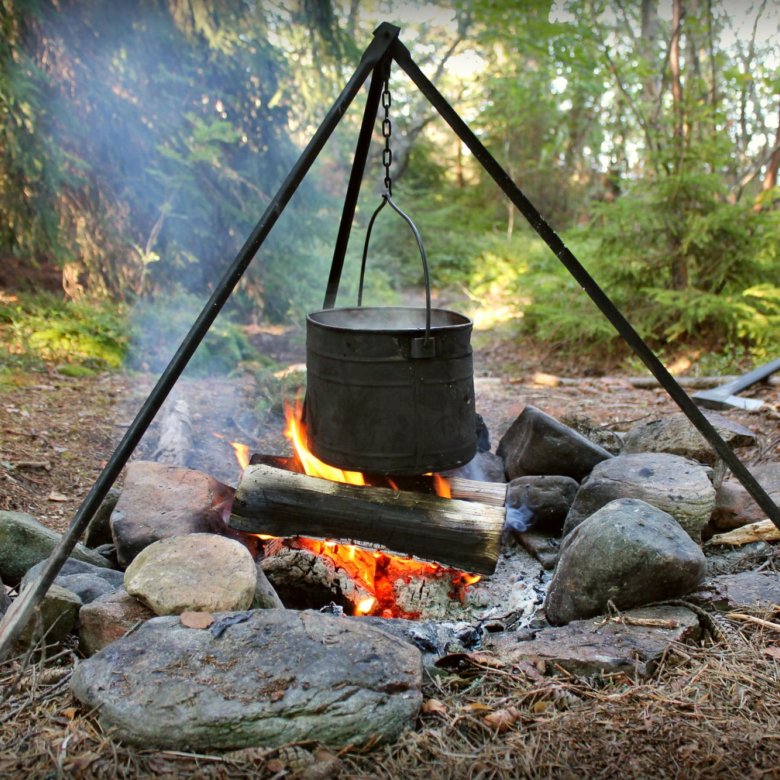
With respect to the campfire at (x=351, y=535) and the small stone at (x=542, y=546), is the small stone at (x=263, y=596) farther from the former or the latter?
the small stone at (x=542, y=546)

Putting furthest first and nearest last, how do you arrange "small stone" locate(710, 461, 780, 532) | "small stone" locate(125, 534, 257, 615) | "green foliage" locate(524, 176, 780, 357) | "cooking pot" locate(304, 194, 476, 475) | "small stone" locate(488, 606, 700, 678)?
1. "green foliage" locate(524, 176, 780, 357)
2. "small stone" locate(710, 461, 780, 532)
3. "cooking pot" locate(304, 194, 476, 475)
4. "small stone" locate(125, 534, 257, 615)
5. "small stone" locate(488, 606, 700, 678)

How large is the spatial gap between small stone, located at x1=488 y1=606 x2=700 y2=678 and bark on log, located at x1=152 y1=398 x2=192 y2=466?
2.30 metres

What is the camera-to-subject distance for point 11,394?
4586 mm

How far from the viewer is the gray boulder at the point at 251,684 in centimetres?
174

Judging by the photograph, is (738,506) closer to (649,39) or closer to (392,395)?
(392,395)

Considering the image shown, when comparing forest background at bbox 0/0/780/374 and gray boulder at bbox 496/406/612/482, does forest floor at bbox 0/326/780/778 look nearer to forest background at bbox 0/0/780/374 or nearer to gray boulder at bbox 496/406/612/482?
gray boulder at bbox 496/406/612/482

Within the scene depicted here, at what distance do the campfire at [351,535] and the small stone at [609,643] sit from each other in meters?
0.51

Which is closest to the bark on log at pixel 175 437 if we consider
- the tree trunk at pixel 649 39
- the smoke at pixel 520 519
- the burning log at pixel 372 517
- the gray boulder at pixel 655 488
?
the burning log at pixel 372 517

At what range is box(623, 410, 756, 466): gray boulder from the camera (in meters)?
3.49

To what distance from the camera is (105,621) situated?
2.18 m

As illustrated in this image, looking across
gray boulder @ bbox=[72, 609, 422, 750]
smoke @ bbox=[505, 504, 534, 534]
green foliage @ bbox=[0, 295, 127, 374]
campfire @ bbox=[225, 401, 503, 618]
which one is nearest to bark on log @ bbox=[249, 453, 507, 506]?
campfire @ bbox=[225, 401, 503, 618]

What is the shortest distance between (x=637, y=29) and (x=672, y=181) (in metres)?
6.33

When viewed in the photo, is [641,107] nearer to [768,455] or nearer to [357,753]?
[768,455]

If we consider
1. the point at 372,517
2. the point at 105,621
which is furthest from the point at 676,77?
the point at 105,621
